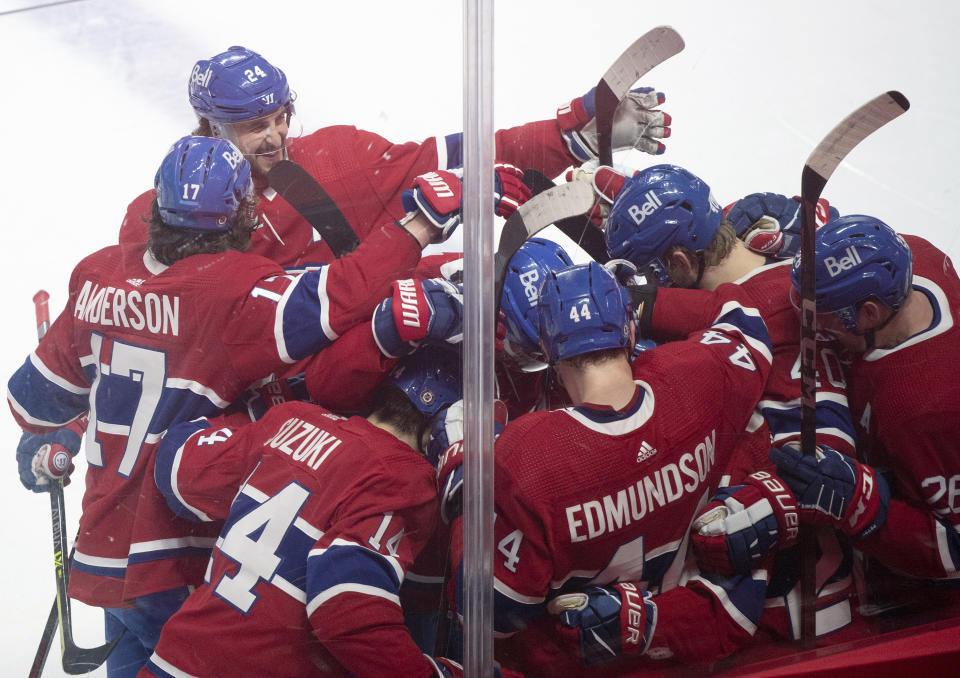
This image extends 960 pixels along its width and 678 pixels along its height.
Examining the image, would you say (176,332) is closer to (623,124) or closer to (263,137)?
(263,137)

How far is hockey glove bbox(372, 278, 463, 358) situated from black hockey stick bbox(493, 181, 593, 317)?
7 centimetres

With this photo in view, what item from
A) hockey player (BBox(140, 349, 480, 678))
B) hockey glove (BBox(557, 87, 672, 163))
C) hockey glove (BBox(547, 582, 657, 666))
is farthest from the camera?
hockey glove (BBox(557, 87, 672, 163))

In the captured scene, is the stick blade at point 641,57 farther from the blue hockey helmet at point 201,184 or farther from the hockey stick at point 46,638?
the hockey stick at point 46,638

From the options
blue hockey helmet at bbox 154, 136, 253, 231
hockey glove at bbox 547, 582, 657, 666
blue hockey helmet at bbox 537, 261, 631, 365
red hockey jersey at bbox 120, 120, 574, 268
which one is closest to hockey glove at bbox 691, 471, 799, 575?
hockey glove at bbox 547, 582, 657, 666

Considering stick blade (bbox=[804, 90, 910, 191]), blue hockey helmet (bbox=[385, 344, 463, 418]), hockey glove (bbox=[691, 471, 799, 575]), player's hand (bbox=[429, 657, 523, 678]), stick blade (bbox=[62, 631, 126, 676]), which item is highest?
stick blade (bbox=[804, 90, 910, 191])

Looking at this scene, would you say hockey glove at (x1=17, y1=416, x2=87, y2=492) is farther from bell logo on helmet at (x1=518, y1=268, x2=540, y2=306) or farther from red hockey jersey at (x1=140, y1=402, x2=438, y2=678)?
bell logo on helmet at (x1=518, y1=268, x2=540, y2=306)

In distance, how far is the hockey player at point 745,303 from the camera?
125cm

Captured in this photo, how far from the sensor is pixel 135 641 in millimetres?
1150

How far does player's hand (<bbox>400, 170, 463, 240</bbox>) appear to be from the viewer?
3.73 ft

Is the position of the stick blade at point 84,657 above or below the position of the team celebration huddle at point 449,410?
below

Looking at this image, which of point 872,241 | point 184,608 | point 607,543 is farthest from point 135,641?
point 872,241

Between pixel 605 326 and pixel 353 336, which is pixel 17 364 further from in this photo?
pixel 605 326

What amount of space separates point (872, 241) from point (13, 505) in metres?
1.43

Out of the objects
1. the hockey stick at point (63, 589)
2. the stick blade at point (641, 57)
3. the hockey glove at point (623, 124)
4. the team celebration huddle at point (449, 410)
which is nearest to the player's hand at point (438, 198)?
the team celebration huddle at point (449, 410)
